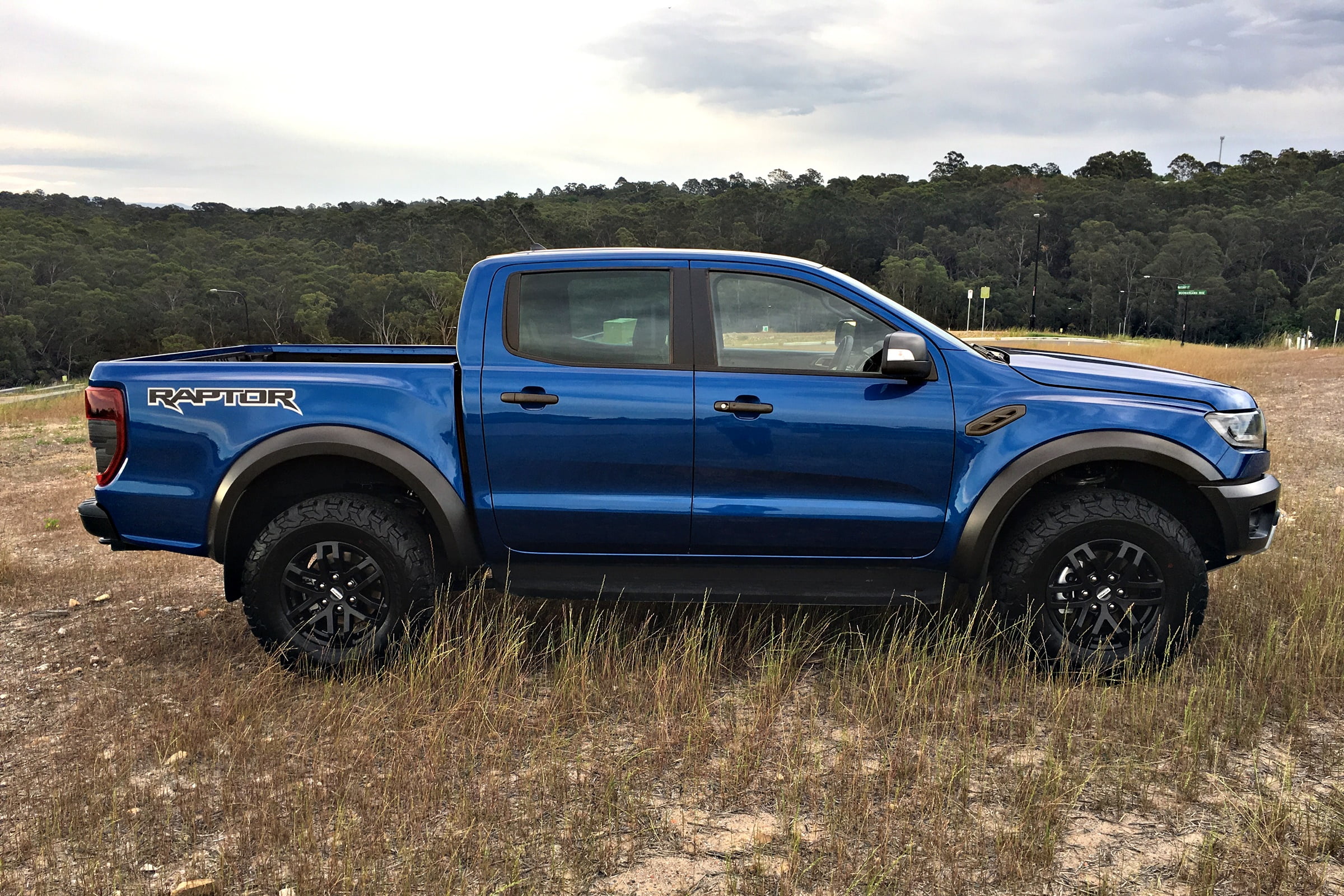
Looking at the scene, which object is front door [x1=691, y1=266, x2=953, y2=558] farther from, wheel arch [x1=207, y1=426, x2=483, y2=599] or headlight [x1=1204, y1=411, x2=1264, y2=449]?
headlight [x1=1204, y1=411, x2=1264, y2=449]

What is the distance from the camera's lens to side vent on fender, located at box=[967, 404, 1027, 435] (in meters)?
4.05

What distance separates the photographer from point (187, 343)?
84.5 metres

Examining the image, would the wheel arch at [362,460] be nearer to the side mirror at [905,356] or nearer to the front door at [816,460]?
the front door at [816,460]

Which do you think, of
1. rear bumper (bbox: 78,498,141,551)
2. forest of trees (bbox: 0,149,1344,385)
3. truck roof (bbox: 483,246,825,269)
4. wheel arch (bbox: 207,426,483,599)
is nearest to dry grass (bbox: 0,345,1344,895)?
wheel arch (bbox: 207,426,483,599)

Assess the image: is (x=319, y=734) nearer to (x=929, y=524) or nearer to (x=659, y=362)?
(x=659, y=362)

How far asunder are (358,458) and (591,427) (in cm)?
107

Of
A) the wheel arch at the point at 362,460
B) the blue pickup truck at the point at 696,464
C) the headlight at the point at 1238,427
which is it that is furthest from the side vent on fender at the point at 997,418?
the wheel arch at the point at 362,460

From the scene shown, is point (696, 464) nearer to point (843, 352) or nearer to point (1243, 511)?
point (843, 352)

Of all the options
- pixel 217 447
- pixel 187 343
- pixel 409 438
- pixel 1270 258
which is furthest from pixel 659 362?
pixel 1270 258

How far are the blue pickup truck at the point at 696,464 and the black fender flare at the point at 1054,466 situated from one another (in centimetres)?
1

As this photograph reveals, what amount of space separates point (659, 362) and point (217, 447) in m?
2.02

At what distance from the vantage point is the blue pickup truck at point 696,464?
405 centimetres

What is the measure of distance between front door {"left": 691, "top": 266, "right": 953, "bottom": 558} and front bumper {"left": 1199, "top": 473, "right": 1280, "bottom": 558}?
1201mm

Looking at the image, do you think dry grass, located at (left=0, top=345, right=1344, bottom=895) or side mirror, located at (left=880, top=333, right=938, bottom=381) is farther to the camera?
side mirror, located at (left=880, top=333, right=938, bottom=381)
